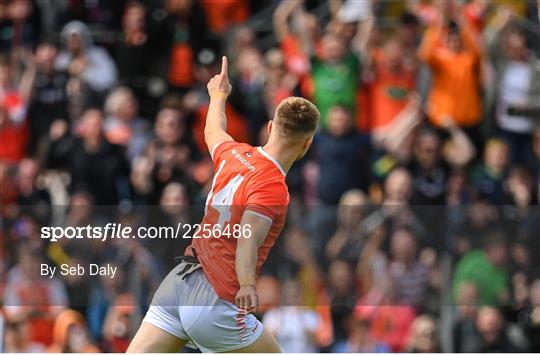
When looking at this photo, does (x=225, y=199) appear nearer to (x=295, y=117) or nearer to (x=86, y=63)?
(x=295, y=117)

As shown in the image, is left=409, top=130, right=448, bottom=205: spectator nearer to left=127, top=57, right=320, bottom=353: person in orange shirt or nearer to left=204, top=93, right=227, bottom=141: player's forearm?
left=204, top=93, right=227, bottom=141: player's forearm

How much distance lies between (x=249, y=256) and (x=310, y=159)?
13.4 feet

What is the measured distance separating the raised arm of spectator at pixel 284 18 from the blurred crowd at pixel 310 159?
0.06 ft

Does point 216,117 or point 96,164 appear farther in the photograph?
point 96,164

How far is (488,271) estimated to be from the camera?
31.3 ft

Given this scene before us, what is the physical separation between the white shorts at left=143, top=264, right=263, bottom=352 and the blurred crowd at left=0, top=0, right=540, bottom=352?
53.6 inches

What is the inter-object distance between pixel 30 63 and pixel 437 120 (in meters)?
3.15

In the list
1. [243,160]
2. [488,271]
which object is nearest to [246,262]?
[243,160]

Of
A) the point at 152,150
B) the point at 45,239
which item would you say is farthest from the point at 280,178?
the point at 152,150

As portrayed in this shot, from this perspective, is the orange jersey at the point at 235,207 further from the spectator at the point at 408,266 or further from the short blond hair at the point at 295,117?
the spectator at the point at 408,266

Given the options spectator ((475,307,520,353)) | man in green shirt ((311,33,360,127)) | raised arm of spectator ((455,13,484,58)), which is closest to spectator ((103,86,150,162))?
man in green shirt ((311,33,360,127))

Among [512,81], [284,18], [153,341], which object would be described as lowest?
[153,341]

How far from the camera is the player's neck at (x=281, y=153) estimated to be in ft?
21.9

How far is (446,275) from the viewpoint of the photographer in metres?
9.45
